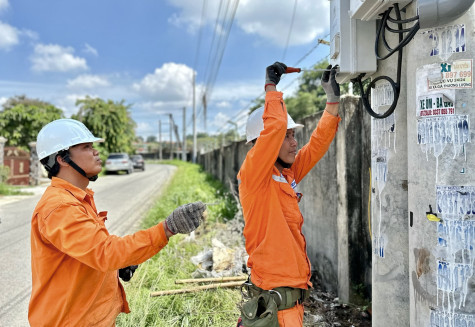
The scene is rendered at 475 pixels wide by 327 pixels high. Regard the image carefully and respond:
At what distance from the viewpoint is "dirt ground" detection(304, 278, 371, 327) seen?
3.38 m

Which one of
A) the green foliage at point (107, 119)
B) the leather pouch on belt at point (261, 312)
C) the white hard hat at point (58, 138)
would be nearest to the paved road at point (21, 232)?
the white hard hat at point (58, 138)

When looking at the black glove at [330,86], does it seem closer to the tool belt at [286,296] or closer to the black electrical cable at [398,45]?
the black electrical cable at [398,45]

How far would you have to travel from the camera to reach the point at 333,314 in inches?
140

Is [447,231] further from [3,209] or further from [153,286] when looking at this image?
[3,209]

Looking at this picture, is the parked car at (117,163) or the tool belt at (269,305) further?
the parked car at (117,163)

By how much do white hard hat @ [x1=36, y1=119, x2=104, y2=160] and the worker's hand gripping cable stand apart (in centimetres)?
83

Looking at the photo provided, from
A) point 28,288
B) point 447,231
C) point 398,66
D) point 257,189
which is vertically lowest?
point 28,288

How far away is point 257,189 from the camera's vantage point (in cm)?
214

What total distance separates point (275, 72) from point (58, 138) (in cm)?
142

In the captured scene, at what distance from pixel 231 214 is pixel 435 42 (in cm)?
676

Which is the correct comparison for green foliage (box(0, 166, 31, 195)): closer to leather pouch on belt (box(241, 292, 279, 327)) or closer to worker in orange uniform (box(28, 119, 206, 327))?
worker in orange uniform (box(28, 119, 206, 327))

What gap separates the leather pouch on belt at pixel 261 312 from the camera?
2.02 m

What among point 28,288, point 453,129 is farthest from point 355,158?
point 28,288

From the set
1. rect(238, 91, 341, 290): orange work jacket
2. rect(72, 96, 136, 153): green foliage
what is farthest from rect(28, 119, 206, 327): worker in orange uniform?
rect(72, 96, 136, 153): green foliage
